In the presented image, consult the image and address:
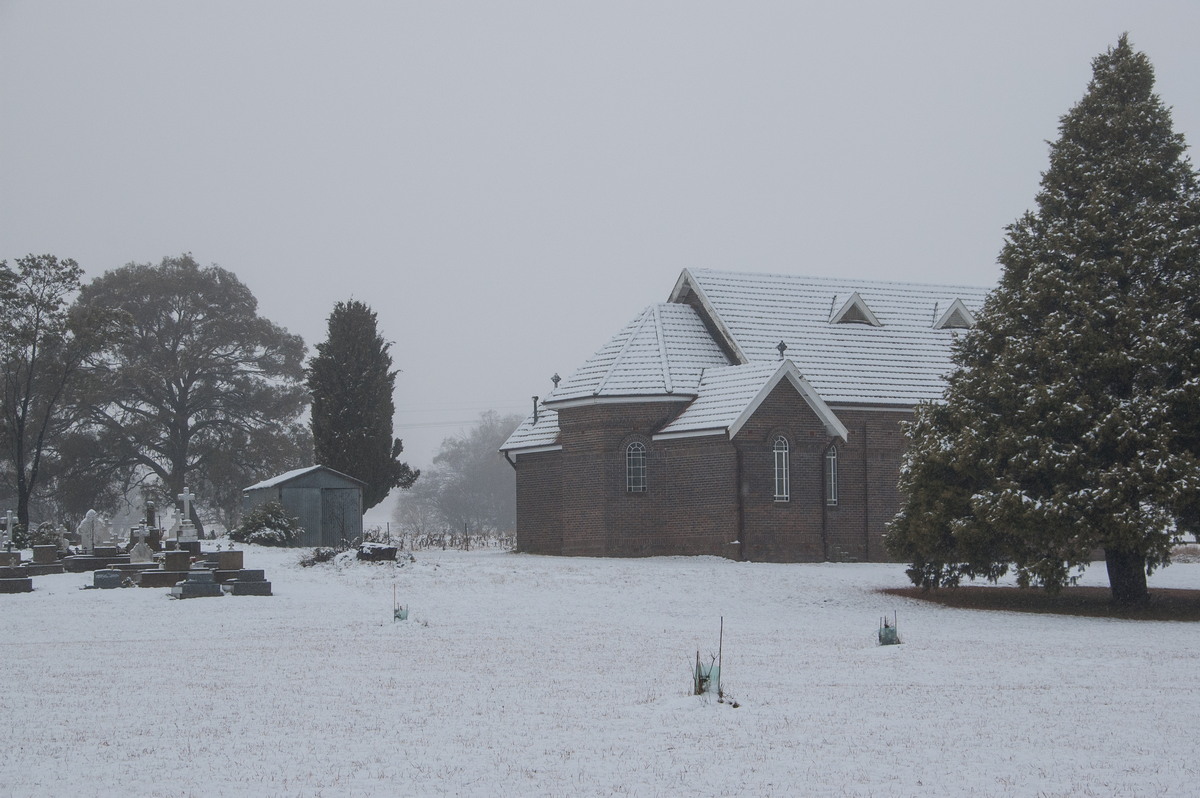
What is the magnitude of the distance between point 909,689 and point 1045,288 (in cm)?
1218

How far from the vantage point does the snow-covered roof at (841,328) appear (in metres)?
38.1

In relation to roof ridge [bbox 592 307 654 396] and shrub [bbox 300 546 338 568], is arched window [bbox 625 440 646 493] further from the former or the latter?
shrub [bbox 300 546 338 568]

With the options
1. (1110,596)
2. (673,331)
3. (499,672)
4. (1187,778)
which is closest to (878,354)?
(673,331)

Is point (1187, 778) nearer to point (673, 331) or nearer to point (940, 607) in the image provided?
point (940, 607)

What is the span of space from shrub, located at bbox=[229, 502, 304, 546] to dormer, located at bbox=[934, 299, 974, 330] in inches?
822

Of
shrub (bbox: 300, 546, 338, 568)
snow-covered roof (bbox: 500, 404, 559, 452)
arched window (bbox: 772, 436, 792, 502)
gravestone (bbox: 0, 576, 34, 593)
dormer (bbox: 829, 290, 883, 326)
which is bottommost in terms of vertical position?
gravestone (bbox: 0, 576, 34, 593)

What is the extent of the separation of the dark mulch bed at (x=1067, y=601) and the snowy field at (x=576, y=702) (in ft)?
4.40

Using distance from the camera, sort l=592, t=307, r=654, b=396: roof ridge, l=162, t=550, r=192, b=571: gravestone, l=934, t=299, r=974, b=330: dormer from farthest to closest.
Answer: l=934, t=299, r=974, b=330: dormer
l=592, t=307, r=654, b=396: roof ridge
l=162, t=550, r=192, b=571: gravestone

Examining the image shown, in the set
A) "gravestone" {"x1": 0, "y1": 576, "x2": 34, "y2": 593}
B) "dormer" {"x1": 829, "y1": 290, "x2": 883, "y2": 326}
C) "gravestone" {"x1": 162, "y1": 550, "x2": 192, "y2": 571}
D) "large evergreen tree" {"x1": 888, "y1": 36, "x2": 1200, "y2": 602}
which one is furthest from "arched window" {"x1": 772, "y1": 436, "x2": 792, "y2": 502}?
"gravestone" {"x1": 0, "y1": 576, "x2": 34, "y2": 593}

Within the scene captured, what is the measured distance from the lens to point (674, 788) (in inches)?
369

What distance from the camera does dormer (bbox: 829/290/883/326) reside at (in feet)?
134

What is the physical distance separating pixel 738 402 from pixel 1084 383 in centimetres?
1198

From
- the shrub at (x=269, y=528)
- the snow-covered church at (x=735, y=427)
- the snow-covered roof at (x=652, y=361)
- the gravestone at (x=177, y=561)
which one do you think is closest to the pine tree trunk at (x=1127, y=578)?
the snow-covered church at (x=735, y=427)

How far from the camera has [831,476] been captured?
36.3 metres
